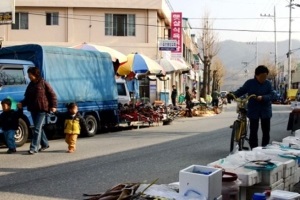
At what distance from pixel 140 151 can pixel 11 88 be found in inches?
153

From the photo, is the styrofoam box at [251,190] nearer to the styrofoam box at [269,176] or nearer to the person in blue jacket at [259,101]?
the styrofoam box at [269,176]

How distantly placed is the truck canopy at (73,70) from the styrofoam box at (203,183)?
957 cm

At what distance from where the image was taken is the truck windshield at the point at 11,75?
11.9 meters

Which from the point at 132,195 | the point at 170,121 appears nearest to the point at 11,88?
the point at 132,195

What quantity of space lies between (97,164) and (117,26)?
83.5 ft

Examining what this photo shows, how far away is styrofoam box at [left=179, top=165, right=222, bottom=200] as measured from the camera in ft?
13.9

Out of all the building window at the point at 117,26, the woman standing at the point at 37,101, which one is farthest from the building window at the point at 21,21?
the woman standing at the point at 37,101

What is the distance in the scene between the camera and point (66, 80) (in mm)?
14195

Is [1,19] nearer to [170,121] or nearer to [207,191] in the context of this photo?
[170,121]

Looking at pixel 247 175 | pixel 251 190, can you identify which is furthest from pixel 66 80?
pixel 247 175

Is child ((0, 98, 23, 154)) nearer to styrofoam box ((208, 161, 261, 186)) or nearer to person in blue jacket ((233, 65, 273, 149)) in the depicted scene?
person in blue jacket ((233, 65, 273, 149))

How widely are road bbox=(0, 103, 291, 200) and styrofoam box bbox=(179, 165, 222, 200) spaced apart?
7.71 ft

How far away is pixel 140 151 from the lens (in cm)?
1084

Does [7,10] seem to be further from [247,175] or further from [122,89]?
[247,175]
